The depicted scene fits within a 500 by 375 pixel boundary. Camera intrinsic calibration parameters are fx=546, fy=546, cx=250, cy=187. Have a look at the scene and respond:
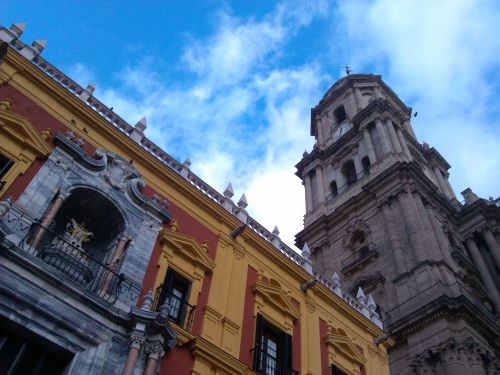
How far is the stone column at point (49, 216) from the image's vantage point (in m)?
11.9

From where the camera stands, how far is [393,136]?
40.9m

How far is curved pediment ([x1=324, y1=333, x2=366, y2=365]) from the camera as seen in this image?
17656mm

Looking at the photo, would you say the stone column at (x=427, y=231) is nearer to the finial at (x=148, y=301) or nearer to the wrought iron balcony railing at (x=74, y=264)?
the finial at (x=148, y=301)

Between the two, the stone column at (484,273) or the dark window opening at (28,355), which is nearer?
the dark window opening at (28,355)

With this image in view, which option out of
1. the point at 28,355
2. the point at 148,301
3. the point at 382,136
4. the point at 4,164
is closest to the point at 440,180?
the point at 382,136

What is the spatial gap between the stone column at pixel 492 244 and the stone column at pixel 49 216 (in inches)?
1267

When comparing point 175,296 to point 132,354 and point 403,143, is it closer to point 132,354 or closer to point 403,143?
point 132,354

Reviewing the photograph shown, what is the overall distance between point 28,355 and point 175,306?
4228mm

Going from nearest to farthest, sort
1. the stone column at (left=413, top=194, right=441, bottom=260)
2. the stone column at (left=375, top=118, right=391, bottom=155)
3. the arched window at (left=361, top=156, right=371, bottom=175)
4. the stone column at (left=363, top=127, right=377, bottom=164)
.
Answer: the stone column at (left=413, top=194, right=441, bottom=260) < the stone column at (left=375, top=118, right=391, bottom=155) < the stone column at (left=363, top=127, right=377, bottom=164) < the arched window at (left=361, top=156, right=371, bottom=175)

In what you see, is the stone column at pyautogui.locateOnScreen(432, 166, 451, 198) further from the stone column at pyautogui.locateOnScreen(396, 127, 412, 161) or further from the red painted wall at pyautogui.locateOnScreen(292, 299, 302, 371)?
the red painted wall at pyautogui.locateOnScreen(292, 299, 302, 371)

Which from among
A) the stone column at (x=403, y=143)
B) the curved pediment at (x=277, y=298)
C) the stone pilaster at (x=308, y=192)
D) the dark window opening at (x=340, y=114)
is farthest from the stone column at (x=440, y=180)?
the curved pediment at (x=277, y=298)

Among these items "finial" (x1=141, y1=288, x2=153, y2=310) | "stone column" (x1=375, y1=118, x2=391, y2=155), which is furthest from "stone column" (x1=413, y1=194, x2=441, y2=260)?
"finial" (x1=141, y1=288, x2=153, y2=310)

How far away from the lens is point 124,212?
14391 millimetres

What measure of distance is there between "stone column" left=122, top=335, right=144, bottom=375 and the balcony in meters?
23.0
